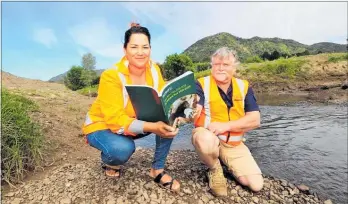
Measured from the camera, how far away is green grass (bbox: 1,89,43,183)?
15.4 feet

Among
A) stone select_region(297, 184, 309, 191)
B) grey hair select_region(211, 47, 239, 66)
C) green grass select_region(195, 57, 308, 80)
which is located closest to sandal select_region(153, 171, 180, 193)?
grey hair select_region(211, 47, 239, 66)

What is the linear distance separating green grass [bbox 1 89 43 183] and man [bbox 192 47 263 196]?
2.67 m

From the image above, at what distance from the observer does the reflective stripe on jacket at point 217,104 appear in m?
4.38

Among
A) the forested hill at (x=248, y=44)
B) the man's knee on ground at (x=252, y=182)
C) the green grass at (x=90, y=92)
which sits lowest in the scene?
the man's knee on ground at (x=252, y=182)

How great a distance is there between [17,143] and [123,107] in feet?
7.13

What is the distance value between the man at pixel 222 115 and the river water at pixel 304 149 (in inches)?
54.9

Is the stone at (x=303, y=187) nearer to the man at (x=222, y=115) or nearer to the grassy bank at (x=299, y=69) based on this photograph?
the man at (x=222, y=115)

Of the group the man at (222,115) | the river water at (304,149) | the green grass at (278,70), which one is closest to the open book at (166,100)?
the man at (222,115)

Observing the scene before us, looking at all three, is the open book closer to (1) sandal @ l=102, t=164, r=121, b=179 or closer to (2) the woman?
(2) the woman

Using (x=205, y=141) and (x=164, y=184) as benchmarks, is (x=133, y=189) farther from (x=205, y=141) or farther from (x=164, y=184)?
(x=205, y=141)

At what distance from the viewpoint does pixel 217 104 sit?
14.4ft

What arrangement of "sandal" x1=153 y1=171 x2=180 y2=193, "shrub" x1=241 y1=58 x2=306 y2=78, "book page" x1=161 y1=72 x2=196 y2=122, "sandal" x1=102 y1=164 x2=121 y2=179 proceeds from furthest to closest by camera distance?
"shrub" x1=241 y1=58 x2=306 y2=78
"sandal" x1=102 y1=164 x2=121 y2=179
"sandal" x1=153 y1=171 x2=180 y2=193
"book page" x1=161 y1=72 x2=196 y2=122

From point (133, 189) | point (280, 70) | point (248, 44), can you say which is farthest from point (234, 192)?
point (248, 44)

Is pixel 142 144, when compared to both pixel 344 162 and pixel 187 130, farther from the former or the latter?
pixel 344 162
